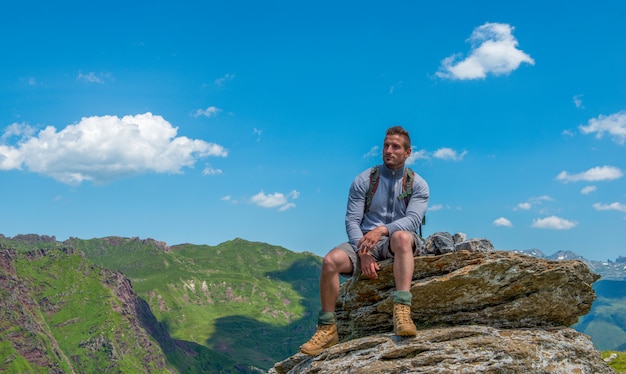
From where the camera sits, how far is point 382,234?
14.6m

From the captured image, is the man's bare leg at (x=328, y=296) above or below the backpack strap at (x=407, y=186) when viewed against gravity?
below

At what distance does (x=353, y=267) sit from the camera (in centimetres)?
1498

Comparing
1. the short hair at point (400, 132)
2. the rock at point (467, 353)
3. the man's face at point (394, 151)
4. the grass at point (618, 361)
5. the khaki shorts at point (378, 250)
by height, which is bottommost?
the grass at point (618, 361)

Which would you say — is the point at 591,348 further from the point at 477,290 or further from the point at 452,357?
the point at 452,357

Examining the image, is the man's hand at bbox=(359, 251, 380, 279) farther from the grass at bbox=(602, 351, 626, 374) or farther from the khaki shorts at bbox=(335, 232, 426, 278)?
the grass at bbox=(602, 351, 626, 374)

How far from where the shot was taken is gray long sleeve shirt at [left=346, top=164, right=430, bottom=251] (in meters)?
15.4

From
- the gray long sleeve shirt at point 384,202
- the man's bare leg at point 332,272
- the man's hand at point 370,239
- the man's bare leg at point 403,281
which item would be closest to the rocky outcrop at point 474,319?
the man's bare leg at point 403,281

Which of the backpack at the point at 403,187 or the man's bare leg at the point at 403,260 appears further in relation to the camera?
the backpack at the point at 403,187

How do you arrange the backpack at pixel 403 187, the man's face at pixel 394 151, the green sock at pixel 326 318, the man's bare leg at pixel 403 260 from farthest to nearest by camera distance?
the backpack at pixel 403 187 → the man's face at pixel 394 151 → the green sock at pixel 326 318 → the man's bare leg at pixel 403 260

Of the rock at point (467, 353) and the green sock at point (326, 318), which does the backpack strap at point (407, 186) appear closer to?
the rock at point (467, 353)

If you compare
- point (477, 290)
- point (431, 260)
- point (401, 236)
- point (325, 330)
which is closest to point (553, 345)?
point (477, 290)

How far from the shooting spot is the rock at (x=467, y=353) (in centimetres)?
1335

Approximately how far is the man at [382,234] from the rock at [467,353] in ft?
1.72

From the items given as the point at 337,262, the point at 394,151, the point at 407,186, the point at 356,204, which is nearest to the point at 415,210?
the point at 407,186
